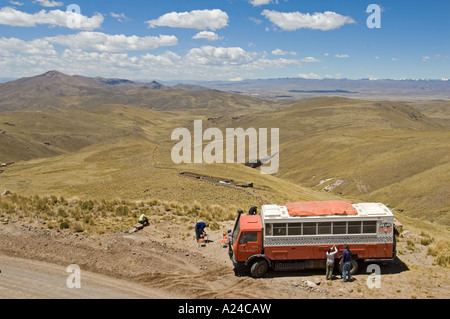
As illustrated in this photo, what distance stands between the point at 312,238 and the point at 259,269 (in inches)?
115

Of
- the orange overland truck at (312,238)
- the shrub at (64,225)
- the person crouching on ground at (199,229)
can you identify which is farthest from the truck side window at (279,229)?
the shrub at (64,225)

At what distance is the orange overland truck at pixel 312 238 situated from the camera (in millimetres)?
16266

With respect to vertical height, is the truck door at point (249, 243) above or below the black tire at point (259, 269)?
above

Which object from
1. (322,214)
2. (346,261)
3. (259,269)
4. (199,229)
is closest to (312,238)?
(322,214)

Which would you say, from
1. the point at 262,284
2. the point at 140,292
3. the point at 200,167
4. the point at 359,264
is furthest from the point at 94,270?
the point at 200,167

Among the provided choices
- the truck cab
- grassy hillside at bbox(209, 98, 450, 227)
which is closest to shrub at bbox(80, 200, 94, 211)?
the truck cab

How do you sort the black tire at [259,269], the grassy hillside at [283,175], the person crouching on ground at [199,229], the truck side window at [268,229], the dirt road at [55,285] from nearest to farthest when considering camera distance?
1. the dirt road at [55,285]
2. the truck side window at [268,229]
3. the black tire at [259,269]
4. the person crouching on ground at [199,229]
5. the grassy hillside at [283,175]

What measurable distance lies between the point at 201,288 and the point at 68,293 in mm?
5520

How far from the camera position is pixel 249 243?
54.5ft

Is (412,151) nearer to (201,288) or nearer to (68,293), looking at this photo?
(201,288)

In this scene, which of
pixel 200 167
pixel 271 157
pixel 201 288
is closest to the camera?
pixel 201 288

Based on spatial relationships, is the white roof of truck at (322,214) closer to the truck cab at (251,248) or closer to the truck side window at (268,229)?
the truck side window at (268,229)

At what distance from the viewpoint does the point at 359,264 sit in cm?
1714

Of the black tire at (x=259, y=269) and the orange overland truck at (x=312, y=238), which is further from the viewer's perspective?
the black tire at (x=259, y=269)
